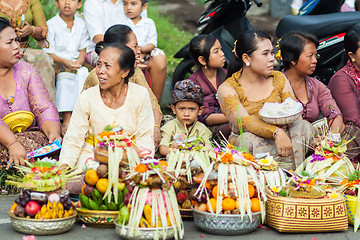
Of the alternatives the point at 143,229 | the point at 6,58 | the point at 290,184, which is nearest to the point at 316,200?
the point at 290,184

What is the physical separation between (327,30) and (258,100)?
1.52 m

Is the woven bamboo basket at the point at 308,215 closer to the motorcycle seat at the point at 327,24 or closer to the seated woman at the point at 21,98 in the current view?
the seated woman at the point at 21,98

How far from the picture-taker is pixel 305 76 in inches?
191

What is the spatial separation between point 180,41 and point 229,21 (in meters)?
2.12

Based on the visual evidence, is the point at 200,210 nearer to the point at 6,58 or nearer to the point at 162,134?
the point at 162,134

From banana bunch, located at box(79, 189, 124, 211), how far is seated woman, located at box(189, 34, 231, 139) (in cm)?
169

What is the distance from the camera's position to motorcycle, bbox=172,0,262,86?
6074 mm

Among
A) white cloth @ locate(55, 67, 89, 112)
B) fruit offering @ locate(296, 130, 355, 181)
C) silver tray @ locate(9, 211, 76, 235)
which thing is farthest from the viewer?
white cloth @ locate(55, 67, 89, 112)

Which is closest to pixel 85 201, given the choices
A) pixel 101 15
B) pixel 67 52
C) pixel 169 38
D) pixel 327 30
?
pixel 67 52

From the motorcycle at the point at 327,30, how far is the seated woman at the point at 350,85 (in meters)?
0.56

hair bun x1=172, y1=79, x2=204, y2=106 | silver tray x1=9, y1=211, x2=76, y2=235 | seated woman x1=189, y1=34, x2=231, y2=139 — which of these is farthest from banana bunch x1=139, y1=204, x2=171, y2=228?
seated woman x1=189, y1=34, x2=231, y2=139

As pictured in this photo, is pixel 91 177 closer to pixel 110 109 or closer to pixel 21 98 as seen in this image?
pixel 110 109

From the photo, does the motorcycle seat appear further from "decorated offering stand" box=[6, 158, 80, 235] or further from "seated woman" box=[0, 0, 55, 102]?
"decorated offering stand" box=[6, 158, 80, 235]

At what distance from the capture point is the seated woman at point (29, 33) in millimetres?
5121
